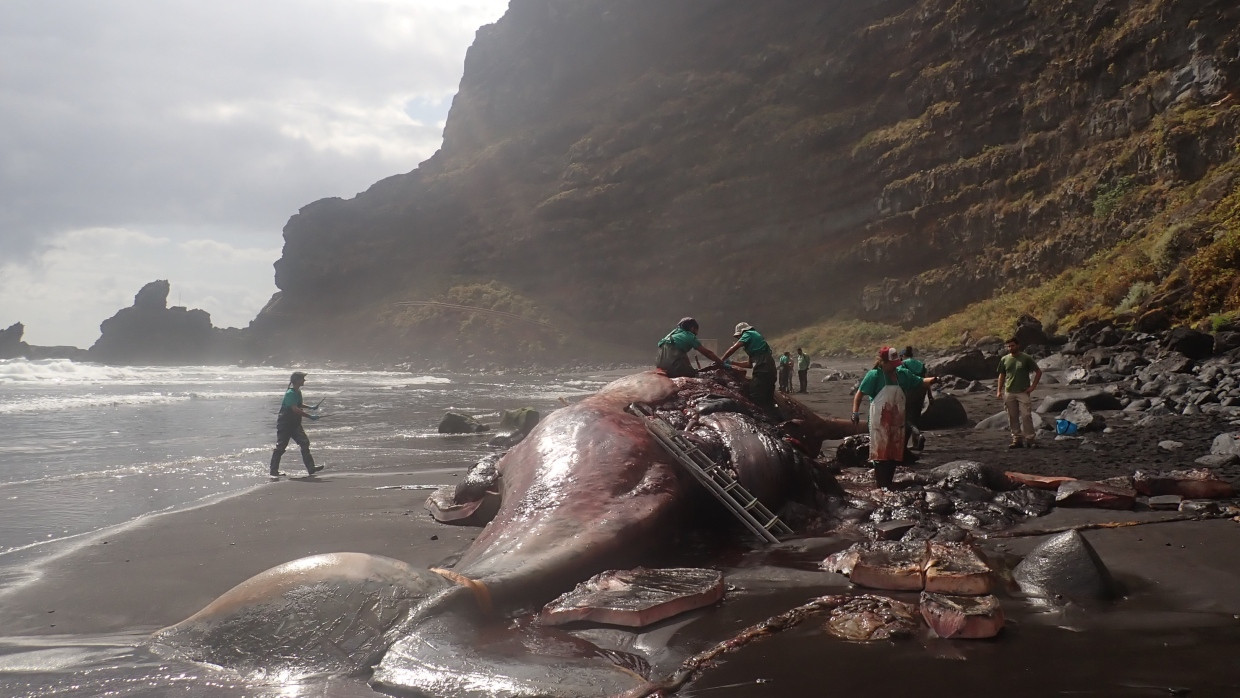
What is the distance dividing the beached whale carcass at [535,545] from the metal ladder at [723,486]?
0.10 meters

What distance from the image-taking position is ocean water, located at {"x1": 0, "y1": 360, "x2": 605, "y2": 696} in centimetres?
362

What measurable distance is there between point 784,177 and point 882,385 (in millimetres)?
46881

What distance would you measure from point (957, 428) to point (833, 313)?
118 ft

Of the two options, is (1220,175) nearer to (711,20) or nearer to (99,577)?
(99,577)

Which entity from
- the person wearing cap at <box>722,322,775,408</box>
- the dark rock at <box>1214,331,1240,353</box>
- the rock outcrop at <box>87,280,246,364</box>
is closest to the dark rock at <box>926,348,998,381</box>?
the dark rock at <box>1214,331,1240,353</box>

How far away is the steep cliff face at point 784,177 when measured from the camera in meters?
31.3

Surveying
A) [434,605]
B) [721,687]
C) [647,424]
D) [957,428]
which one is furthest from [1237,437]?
[434,605]

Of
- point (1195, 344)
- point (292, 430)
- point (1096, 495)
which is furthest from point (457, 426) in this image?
point (1195, 344)

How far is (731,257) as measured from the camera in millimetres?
52906

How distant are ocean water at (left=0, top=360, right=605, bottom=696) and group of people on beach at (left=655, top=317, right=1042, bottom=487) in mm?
3753

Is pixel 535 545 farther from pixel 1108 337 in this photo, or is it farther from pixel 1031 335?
pixel 1031 335

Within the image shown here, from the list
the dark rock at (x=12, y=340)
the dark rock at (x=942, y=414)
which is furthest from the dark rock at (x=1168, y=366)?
the dark rock at (x=12, y=340)

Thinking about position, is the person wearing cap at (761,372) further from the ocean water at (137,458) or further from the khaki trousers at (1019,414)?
the ocean water at (137,458)

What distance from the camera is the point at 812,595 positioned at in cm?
410
